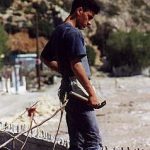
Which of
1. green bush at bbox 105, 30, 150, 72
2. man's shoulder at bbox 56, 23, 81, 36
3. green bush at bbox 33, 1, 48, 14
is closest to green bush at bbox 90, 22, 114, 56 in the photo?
green bush at bbox 33, 1, 48, 14

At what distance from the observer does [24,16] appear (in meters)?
Result: 60.0

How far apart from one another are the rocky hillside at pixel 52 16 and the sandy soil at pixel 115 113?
20.8 m

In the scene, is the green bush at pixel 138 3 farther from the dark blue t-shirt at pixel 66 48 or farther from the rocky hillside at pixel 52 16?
the dark blue t-shirt at pixel 66 48

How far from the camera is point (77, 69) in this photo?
543 centimetres

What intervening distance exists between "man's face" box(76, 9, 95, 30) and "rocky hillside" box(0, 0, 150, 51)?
162 ft

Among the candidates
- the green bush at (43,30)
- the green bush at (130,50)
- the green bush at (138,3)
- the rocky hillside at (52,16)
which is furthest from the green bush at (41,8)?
the green bush at (138,3)

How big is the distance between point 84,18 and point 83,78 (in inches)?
22.7

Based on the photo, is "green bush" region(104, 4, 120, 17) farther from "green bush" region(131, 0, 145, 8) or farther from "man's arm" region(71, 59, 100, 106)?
"man's arm" region(71, 59, 100, 106)

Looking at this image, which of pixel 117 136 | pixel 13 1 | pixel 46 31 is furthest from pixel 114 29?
pixel 117 136

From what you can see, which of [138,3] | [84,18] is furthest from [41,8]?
[84,18]

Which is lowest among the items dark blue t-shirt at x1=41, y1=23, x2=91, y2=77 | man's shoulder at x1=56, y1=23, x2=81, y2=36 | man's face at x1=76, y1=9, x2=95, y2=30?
dark blue t-shirt at x1=41, y1=23, x2=91, y2=77

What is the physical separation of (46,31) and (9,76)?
2400 cm

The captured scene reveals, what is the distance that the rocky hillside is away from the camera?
5794 centimetres

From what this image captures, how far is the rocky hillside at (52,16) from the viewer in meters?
57.9
